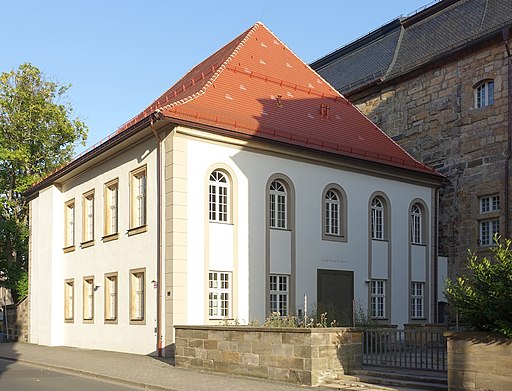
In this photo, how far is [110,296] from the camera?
23578 mm

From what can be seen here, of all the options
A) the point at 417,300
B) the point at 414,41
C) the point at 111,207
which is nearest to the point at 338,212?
the point at 417,300

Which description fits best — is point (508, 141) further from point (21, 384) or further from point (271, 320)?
point (21, 384)

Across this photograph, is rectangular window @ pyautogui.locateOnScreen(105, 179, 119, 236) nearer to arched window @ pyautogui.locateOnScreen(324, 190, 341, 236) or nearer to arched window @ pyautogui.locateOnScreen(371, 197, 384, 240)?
arched window @ pyautogui.locateOnScreen(324, 190, 341, 236)

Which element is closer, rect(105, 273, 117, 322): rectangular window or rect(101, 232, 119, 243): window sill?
rect(101, 232, 119, 243): window sill

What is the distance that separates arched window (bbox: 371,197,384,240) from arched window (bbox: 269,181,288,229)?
4041 millimetres

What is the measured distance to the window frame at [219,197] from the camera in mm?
20859

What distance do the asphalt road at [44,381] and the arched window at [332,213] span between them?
33.0 ft

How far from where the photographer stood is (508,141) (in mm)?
24688

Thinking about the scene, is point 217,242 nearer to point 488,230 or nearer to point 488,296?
point 488,296

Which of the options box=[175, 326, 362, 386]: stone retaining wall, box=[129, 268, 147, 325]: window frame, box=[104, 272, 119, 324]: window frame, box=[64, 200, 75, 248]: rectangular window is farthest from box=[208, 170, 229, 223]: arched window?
box=[64, 200, 75, 248]: rectangular window

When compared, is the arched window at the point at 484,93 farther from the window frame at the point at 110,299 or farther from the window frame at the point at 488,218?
the window frame at the point at 110,299

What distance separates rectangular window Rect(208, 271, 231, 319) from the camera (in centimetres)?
2027

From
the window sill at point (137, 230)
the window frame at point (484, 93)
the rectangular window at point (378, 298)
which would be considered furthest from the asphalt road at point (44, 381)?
the window frame at point (484, 93)

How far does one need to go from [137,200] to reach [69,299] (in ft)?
23.0
